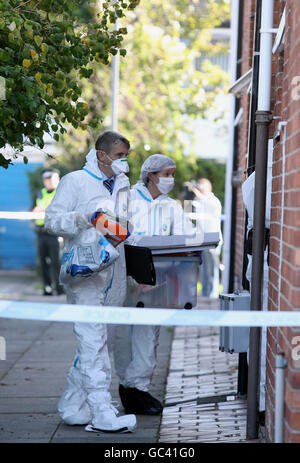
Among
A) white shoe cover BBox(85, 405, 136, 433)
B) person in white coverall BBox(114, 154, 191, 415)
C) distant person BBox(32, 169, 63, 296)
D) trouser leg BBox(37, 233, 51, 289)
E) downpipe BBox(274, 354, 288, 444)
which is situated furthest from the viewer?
trouser leg BBox(37, 233, 51, 289)

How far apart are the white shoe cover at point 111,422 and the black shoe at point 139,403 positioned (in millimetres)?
660

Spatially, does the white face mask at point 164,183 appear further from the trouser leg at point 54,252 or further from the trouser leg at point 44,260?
the trouser leg at point 54,252

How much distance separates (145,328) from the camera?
6301 millimetres

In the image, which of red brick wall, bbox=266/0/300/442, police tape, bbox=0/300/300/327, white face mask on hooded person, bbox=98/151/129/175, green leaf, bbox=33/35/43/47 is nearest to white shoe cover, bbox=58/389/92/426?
red brick wall, bbox=266/0/300/442

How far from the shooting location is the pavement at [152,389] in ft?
18.0

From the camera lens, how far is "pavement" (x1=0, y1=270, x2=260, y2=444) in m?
5.48

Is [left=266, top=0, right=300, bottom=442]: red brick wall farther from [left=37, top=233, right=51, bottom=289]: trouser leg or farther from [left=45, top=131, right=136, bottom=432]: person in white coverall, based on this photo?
[left=37, top=233, right=51, bottom=289]: trouser leg

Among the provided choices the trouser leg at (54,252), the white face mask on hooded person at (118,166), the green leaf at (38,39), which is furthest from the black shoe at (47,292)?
the green leaf at (38,39)

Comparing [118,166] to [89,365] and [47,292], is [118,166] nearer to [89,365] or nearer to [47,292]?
[89,365]

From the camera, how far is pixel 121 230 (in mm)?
5430

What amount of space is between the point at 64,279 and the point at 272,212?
1.37m

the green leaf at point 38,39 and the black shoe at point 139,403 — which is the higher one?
the green leaf at point 38,39
